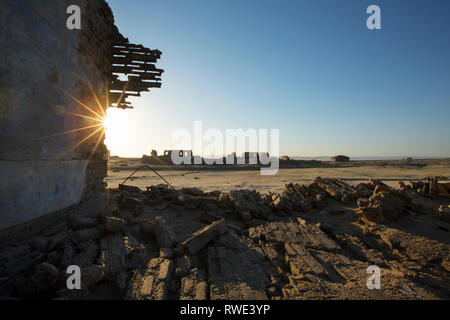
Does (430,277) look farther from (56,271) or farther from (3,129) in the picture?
(3,129)

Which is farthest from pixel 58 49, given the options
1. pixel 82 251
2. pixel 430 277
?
pixel 430 277

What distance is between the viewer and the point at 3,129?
3203mm

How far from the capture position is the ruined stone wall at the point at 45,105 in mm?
3264

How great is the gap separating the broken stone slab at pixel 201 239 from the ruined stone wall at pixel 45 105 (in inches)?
114

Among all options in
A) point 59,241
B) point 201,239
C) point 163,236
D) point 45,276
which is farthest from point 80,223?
point 201,239

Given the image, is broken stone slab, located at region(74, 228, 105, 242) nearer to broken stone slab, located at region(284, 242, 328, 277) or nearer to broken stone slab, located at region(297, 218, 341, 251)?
broken stone slab, located at region(284, 242, 328, 277)

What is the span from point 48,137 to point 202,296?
422 cm

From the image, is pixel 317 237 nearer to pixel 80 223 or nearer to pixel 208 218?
pixel 208 218

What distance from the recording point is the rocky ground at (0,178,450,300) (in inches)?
110

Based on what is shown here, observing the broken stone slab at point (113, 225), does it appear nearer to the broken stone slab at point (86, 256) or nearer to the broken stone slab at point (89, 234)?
the broken stone slab at point (89, 234)

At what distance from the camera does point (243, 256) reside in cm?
382

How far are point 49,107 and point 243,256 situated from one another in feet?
15.8

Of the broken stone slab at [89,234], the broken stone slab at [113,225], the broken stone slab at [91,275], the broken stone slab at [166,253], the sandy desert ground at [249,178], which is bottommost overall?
the sandy desert ground at [249,178]

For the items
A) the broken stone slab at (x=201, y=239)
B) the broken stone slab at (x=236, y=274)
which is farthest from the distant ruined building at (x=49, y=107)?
the broken stone slab at (x=236, y=274)
